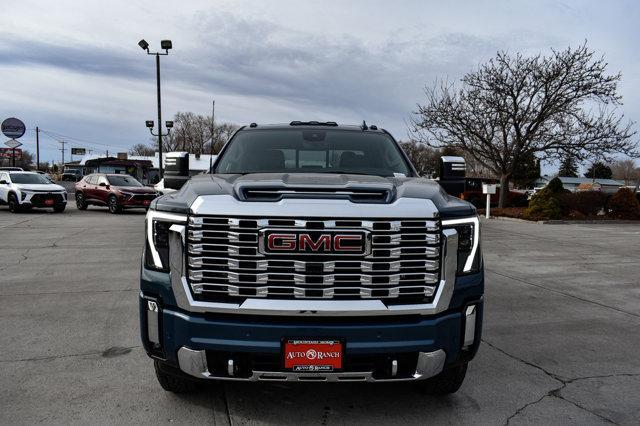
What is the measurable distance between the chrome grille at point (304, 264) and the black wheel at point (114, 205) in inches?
767

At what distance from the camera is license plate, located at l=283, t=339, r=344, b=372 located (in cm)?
287

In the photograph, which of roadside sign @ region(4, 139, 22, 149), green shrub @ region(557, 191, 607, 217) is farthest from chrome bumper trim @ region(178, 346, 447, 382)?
roadside sign @ region(4, 139, 22, 149)

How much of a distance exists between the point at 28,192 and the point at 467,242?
819 inches

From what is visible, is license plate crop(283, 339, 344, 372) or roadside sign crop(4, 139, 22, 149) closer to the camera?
license plate crop(283, 339, 344, 372)

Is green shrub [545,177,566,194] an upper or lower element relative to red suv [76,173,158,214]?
upper

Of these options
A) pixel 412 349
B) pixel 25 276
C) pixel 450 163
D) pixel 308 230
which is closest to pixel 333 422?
pixel 412 349

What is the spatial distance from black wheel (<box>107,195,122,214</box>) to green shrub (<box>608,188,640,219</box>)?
64.9 feet

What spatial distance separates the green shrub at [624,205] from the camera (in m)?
21.1

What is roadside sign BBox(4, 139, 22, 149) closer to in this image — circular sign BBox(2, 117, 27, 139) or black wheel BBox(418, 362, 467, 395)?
circular sign BBox(2, 117, 27, 139)

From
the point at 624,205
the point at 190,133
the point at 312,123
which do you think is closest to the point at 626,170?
the point at 190,133

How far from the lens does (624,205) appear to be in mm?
21109

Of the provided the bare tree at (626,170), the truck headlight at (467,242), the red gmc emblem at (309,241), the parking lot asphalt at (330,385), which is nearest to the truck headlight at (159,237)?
the red gmc emblem at (309,241)

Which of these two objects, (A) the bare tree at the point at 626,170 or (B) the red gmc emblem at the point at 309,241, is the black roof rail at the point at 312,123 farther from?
(A) the bare tree at the point at 626,170

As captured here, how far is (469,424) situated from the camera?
3254 mm
